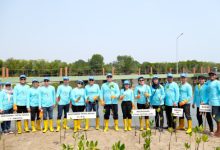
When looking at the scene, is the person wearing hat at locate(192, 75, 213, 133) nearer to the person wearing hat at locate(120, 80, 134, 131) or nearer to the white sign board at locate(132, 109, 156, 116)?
the white sign board at locate(132, 109, 156, 116)

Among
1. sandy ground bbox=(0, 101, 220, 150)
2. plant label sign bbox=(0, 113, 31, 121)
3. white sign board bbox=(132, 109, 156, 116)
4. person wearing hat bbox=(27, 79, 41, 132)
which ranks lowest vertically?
sandy ground bbox=(0, 101, 220, 150)

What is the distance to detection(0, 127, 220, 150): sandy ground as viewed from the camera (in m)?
6.92

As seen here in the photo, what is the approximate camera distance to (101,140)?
739cm

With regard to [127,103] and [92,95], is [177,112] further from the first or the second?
[92,95]

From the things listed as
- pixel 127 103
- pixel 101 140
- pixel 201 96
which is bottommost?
pixel 101 140

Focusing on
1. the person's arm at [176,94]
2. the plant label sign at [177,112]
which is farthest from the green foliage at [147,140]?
the person's arm at [176,94]

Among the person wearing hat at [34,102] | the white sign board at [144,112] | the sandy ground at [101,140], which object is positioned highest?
the person wearing hat at [34,102]

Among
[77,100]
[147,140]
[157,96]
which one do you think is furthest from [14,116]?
[147,140]

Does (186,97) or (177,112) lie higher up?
(186,97)

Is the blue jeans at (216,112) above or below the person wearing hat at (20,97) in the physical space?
below

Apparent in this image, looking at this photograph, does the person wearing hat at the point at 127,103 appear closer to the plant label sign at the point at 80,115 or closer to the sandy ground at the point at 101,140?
the sandy ground at the point at 101,140

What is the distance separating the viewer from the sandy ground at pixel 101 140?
22.7ft

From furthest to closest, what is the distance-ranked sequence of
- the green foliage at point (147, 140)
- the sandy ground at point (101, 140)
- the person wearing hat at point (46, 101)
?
the person wearing hat at point (46, 101), the sandy ground at point (101, 140), the green foliage at point (147, 140)

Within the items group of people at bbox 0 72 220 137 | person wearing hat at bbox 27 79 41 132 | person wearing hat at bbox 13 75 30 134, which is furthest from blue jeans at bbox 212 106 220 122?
person wearing hat at bbox 13 75 30 134
